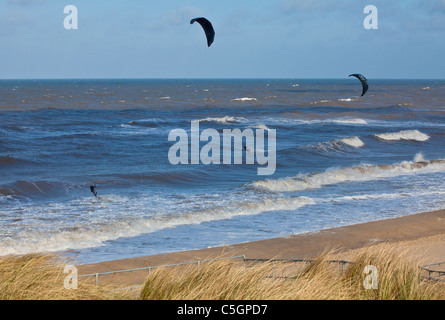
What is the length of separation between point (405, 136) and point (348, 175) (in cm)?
1571

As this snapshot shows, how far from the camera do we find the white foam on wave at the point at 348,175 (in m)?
21.3

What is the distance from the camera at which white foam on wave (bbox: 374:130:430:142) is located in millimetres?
37000

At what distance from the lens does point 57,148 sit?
100.0ft

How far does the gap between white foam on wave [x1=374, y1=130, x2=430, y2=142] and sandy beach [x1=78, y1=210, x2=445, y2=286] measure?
69.7ft

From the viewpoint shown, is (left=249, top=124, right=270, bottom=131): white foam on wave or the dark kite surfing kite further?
(left=249, top=124, right=270, bottom=131): white foam on wave

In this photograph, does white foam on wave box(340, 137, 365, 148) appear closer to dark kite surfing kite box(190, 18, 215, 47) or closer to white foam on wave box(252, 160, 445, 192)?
white foam on wave box(252, 160, 445, 192)

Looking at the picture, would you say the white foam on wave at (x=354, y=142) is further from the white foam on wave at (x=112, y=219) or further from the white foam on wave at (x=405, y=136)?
the white foam on wave at (x=112, y=219)

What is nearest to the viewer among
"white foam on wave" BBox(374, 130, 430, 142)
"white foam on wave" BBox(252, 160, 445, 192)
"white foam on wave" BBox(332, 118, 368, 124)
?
"white foam on wave" BBox(252, 160, 445, 192)

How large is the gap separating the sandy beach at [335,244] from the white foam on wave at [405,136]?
69.7 ft

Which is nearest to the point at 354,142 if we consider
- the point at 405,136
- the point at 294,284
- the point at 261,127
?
the point at 405,136

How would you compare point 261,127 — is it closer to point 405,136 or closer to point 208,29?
point 405,136

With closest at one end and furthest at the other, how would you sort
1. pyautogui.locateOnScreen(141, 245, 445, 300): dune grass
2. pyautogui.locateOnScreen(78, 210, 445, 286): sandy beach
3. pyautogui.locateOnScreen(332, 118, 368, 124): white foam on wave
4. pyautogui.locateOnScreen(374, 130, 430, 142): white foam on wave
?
pyautogui.locateOnScreen(141, 245, 445, 300): dune grass
pyautogui.locateOnScreen(78, 210, 445, 286): sandy beach
pyautogui.locateOnScreen(374, 130, 430, 142): white foam on wave
pyautogui.locateOnScreen(332, 118, 368, 124): white foam on wave

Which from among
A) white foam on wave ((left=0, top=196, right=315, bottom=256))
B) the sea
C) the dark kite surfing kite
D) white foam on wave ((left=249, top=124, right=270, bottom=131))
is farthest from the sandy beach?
white foam on wave ((left=249, top=124, right=270, bottom=131))

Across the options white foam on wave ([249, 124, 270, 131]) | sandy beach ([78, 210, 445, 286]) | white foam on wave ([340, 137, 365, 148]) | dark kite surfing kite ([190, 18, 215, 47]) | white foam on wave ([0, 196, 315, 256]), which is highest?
dark kite surfing kite ([190, 18, 215, 47])
